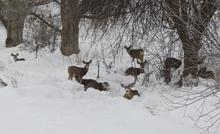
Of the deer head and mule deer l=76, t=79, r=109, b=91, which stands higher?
the deer head

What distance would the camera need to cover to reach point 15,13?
16328 mm

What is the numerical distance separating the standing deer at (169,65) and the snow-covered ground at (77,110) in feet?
1.59

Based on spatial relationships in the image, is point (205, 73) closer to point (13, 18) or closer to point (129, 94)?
point (129, 94)

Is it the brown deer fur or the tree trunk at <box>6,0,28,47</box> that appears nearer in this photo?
the brown deer fur

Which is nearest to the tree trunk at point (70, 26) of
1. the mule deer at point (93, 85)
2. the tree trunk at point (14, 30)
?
the tree trunk at point (14, 30)

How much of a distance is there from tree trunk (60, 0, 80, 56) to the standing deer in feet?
10.3

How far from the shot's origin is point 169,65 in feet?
35.5

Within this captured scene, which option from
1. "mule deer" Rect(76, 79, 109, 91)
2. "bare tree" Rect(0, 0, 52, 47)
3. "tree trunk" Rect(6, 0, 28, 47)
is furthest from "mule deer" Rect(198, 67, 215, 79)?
"tree trunk" Rect(6, 0, 28, 47)

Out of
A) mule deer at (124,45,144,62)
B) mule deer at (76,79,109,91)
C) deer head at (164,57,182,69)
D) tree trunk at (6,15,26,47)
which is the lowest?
mule deer at (76,79,109,91)

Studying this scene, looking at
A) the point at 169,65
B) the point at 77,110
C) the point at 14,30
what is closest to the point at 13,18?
the point at 14,30

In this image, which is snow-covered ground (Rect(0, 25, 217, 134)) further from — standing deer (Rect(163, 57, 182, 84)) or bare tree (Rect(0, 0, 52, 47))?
bare tree (Rect(0, 0, 52, 47))

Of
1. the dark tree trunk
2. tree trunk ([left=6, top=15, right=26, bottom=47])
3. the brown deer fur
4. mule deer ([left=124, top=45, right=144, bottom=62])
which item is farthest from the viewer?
tree trunk ([left=6, top=15, right=26, bottom=47])

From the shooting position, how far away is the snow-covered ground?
7160 millimetres

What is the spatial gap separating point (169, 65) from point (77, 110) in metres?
3.32
